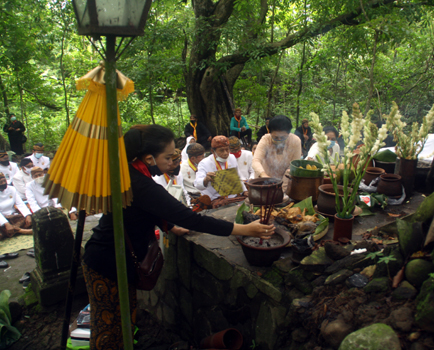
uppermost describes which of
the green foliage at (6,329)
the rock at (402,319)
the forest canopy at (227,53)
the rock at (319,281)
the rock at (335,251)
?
the forest canopy at (227,53)

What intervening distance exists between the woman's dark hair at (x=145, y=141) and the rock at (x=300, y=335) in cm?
147

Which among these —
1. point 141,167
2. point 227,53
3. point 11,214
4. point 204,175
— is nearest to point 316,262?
point 141,167

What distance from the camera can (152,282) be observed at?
2287 millimetres

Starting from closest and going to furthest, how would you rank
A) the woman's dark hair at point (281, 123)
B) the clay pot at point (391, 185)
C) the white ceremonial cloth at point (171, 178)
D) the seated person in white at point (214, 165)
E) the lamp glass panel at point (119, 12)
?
the lamp glass panel at point (119, 12)
the clay pot at point (391, 185)
the woman's dark hair at point (281, 123)
the seated person in white at point (214, 165)
the white ceremonial cloth at point (171, 178)

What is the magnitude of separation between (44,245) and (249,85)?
9.90 meters

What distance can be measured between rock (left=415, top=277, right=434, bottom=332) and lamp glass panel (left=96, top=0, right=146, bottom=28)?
182 cm

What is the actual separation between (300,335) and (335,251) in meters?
0.60

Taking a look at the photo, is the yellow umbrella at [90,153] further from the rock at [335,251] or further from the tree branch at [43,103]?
the tree branch at [43,103]

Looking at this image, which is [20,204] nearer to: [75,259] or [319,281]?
[75,259]

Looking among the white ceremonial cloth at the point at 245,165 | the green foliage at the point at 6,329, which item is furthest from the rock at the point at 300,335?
the white ceremonial cloth at the point at 245,165

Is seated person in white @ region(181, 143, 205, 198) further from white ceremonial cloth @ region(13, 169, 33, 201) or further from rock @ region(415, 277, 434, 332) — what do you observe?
white ceremonial cloth @ region(13, 169, 33, 201)

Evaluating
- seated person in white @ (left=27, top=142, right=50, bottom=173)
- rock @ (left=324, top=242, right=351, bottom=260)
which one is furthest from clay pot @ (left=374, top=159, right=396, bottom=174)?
seated person in white @ (left=27, top=142, right=50, bottom=173)

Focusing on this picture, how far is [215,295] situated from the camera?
2701 mm

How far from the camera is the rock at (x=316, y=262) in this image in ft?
6.72
